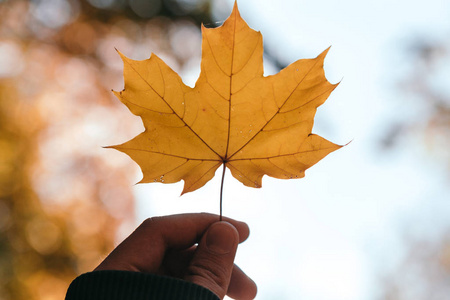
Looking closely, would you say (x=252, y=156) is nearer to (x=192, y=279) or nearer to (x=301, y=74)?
(x=301, y=74)

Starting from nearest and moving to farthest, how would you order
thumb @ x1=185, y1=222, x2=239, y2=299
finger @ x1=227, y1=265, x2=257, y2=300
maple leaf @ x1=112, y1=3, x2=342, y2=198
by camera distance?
1. maple leaf @ x1=112, y1=3, x2=342, y2=198
2. thumb @ x1=185, y1=222, x2=239, y2=299
3. finger @ x1=227, y1=265, x2=257, y2=300

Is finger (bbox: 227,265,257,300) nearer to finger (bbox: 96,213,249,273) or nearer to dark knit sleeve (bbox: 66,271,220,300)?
finger (bbox: 96,213,249,273)

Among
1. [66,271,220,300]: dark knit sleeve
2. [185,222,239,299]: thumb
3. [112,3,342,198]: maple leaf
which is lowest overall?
[66,271,220,300]: dark knit sleeve

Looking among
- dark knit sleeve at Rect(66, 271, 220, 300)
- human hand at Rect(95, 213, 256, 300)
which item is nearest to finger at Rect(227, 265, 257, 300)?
human hand at Rect(95, 213, 256, 300)

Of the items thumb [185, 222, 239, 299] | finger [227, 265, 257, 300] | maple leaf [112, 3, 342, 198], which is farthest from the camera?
finger [227, 265, 257, 300]

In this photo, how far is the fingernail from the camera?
3.16 feet

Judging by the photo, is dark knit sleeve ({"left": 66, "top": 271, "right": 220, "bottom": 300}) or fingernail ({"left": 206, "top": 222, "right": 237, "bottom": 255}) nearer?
dark knit sleeve ({"left": 66, "top": 271, "right": 220, "bottom": 300})

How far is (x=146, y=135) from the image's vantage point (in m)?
0.83

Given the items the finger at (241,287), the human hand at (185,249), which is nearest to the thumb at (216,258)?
the human hand at (185,249)

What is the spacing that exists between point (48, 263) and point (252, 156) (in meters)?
5.81

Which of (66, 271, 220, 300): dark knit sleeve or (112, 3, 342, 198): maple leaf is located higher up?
(112, 3, 342, 198): maple leaf

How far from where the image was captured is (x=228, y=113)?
2.71ft

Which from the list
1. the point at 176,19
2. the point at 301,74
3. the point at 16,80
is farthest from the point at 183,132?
the point at 16,80

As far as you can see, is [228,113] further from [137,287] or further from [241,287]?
[241,287]
